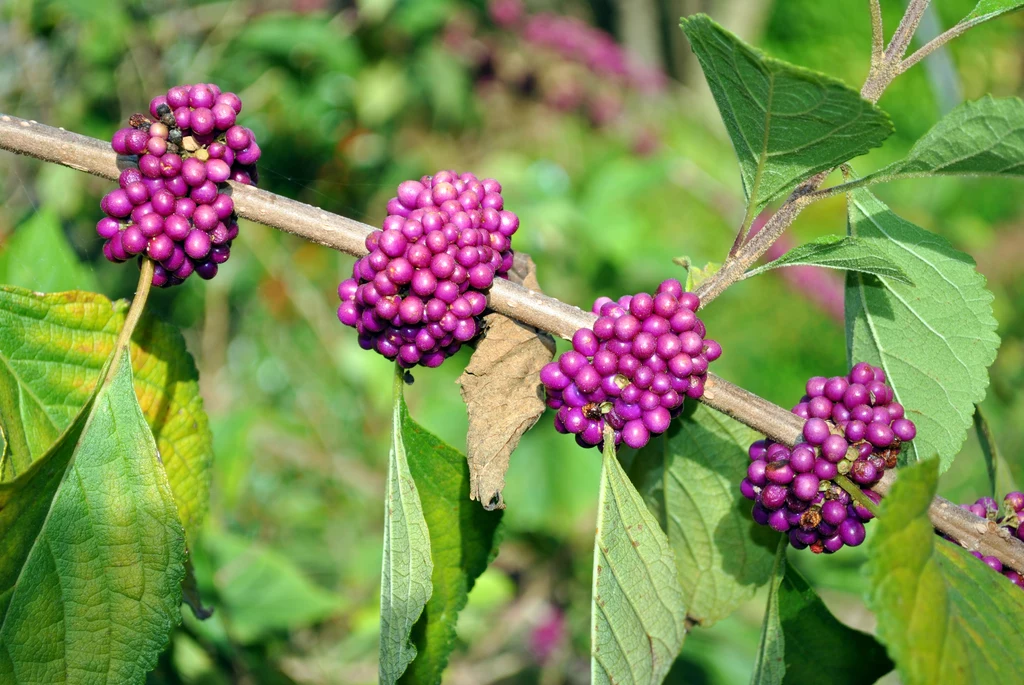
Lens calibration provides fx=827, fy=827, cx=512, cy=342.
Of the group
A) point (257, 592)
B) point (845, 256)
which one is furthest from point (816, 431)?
point (257, 592)

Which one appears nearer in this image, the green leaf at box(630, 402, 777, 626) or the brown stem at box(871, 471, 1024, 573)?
the brown stem at box(871, 471, 1024, 573)

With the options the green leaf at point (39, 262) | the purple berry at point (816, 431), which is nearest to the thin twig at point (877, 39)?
the purple berry at point (816, 431)

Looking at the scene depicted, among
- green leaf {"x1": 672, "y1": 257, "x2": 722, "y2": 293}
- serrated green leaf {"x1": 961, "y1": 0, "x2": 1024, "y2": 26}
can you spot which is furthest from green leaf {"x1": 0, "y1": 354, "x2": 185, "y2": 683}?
serrated green leaf {"x1": 961, "y1": 0, "x2": 1024, "y2": 26}

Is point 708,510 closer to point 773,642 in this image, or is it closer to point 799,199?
point 773,642

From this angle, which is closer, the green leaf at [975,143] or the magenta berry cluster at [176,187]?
the green leaf at [975,143]

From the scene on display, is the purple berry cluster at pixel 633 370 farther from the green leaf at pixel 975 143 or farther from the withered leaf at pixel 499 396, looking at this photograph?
the green leaf at pixel 975 143

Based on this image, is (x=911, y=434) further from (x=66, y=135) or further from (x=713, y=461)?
(x=66, y=135)

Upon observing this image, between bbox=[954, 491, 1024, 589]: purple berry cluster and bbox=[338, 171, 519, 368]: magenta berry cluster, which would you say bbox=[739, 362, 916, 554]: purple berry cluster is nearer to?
bbox=[954, 491, 1024, 589]: purple berry cluster
